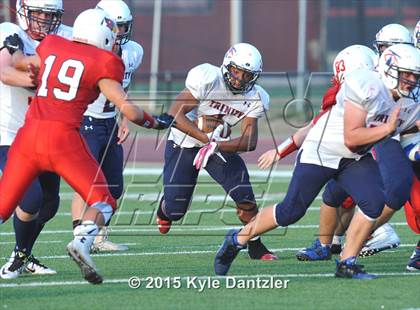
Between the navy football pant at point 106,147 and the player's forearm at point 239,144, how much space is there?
81 centimetres

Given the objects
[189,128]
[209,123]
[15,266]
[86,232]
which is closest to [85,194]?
[86,232]

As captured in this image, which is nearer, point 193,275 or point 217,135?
point 193,275

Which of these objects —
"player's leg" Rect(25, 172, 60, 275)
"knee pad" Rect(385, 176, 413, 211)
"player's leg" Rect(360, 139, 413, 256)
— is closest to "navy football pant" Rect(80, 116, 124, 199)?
"player's leg" Rect(25, 172, 60, 275)

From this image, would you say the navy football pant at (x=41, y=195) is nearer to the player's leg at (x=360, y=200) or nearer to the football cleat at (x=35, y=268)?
the football cleat at (x=35, y=268)

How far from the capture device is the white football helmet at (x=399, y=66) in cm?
612

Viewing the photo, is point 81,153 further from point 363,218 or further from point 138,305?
point 363,218

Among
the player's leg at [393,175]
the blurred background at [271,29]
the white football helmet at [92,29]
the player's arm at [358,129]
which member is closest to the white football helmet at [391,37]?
the player's leg at [393,175]

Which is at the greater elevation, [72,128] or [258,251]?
[72,128]

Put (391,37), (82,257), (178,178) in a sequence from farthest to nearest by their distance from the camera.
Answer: (391,37) < (178,178) < (82,257)

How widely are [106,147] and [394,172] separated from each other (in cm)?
214

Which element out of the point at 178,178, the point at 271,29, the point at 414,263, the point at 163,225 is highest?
the point at 178,178

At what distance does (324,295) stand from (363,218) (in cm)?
66

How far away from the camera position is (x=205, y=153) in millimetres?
7129

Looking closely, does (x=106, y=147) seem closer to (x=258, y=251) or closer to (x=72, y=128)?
(x=258, y=251)
